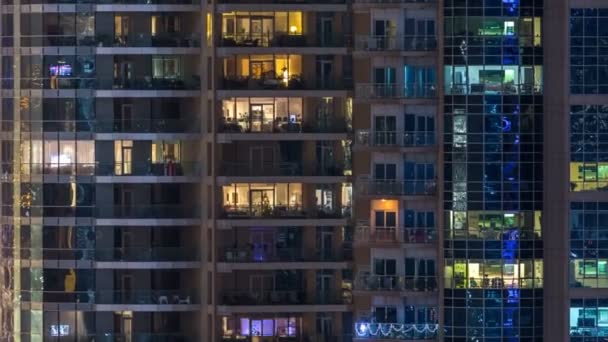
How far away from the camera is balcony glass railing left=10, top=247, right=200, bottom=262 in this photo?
38.7 metres

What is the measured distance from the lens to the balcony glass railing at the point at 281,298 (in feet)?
126

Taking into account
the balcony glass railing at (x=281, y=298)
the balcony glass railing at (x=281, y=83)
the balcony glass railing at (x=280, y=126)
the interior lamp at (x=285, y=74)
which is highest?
the interior lamp at (x=285, y=74)

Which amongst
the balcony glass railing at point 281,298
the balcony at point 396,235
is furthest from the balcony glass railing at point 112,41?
the balcony glass railing at point 281,298

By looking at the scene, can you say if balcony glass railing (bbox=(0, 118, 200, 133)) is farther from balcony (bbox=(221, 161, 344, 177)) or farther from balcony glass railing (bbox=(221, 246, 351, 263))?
balcony glass railing (bbox=(221, 246, 351, 263))

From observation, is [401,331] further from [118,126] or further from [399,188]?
[118,126]

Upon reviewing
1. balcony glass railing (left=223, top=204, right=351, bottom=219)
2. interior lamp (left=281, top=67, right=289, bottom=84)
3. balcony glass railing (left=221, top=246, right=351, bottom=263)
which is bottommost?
balcony glass railing (left=221, top=246, right=351, bottom=263)

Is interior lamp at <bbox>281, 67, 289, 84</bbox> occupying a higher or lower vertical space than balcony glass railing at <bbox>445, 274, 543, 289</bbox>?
higher

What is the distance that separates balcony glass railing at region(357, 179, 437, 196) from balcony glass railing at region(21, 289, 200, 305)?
4961mm

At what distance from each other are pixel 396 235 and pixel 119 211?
22.0 feet

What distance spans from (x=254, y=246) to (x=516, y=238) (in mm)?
6300

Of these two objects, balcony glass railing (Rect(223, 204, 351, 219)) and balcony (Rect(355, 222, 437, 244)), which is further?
balcony glass railing (Rect(223, 204, 351, 219))

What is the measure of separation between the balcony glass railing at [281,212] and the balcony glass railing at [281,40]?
3.92m

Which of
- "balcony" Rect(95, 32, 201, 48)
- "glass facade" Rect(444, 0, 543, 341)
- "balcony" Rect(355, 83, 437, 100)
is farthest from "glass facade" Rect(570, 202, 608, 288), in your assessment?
"balcony" Rect(95, 32, 201, 48)

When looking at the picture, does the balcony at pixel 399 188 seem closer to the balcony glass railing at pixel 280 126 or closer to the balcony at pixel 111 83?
the balcony glass railing at pixel 280 126
